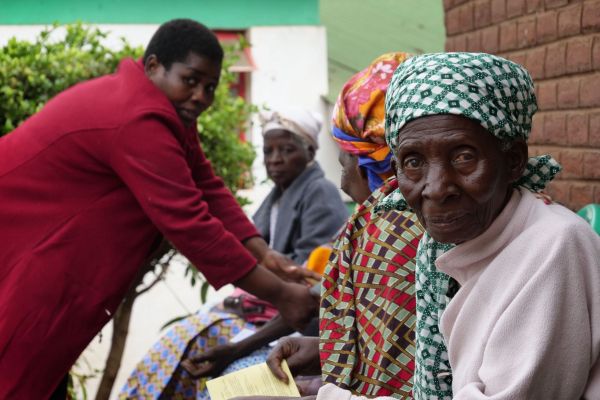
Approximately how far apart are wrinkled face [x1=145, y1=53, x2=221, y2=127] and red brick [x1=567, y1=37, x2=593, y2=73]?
1.45 m

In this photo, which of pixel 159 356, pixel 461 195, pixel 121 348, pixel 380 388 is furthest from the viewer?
pixel 121 348

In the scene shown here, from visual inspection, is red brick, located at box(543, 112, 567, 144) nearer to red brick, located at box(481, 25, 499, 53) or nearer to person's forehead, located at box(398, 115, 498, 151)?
red brick, located at box(481, 25, 499, 53)

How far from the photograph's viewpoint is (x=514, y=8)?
4.18 meters

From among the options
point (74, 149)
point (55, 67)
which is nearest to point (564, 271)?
point (74, 149)

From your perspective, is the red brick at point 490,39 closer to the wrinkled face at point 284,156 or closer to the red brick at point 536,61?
the red brick at point 536,61

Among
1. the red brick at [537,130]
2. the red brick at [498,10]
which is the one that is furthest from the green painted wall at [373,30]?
the red brick at [537,130]

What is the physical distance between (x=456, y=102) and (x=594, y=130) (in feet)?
6.33

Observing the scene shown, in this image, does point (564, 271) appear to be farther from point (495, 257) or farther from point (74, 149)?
point (74, 149)

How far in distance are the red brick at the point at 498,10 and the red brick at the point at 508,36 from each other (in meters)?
0.05

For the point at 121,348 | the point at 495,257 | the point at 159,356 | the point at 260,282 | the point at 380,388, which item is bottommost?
the point at 121,348

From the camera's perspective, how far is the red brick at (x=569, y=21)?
3.70 meters

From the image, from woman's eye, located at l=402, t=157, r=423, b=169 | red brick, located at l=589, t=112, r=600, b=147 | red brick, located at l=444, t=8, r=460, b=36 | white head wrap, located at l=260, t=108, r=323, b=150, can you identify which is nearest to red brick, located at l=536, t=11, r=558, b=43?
red brick, located at l=589, t=112, r=600, b=147

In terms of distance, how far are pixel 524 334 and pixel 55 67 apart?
4425 mm

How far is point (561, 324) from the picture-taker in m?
1.75
